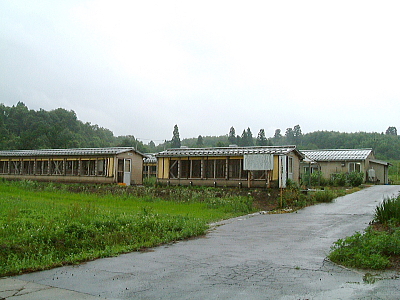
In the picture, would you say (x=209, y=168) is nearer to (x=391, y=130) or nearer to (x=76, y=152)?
(x=76, y=152)

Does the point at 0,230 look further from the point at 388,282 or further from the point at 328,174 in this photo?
the point at 328,174

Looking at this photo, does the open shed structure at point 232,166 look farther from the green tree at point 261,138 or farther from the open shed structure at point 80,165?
the green tree at point 261,138

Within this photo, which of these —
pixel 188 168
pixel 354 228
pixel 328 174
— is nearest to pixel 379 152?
pixel 328 174

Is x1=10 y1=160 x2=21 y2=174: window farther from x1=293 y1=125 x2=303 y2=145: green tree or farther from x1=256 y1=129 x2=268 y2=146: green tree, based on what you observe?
x1=293 y1=125 x2=303 y2=145: green tree

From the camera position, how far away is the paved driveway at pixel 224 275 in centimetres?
619

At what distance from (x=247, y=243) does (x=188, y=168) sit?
21697 millimetres

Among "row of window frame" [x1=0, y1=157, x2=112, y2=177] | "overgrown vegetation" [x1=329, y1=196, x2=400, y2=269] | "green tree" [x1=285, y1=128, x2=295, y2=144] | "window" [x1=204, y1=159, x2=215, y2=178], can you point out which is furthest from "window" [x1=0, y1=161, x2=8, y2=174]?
"green tree" [x1=285, y1=128, x2=295, y2=144]

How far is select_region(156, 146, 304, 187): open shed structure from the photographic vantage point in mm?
27797

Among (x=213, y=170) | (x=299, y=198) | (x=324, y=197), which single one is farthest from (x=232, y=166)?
(x=299, y=198)

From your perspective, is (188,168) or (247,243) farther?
(188,168)

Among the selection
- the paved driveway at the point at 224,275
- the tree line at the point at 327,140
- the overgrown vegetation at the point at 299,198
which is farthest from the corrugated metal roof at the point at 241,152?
the tree line at the point at 327,140

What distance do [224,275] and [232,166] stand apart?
23.1 metres

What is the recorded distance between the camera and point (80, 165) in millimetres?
37812

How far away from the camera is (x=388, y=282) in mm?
6621
